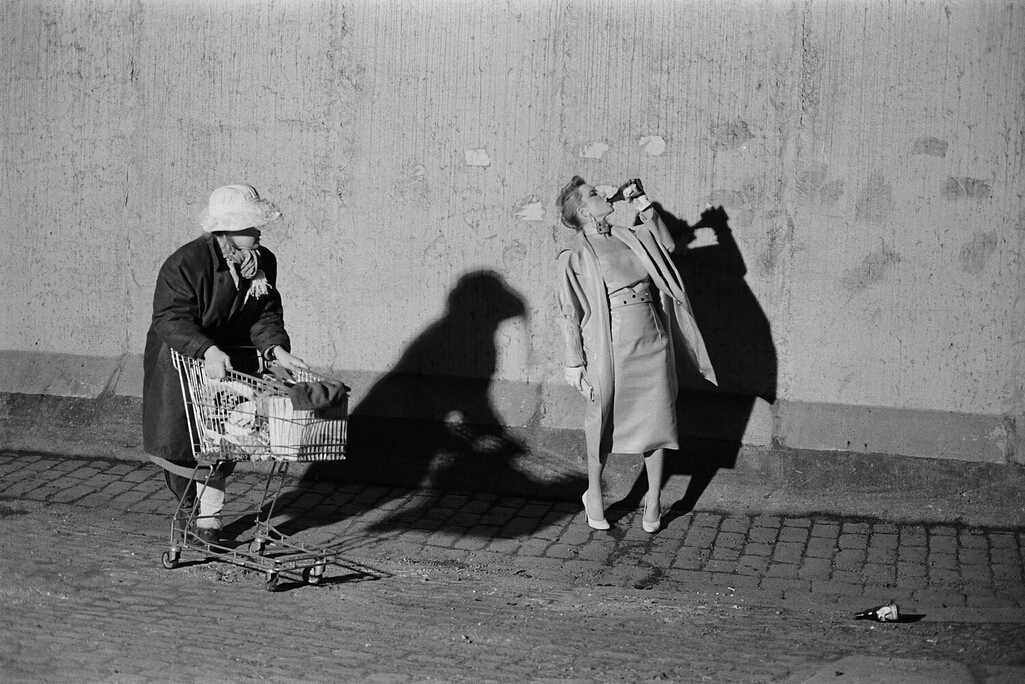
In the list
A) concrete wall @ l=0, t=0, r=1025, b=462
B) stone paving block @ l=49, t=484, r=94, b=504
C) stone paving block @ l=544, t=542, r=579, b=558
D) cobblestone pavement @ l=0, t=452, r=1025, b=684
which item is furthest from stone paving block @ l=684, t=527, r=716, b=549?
stone paving block @ l=49, t=484, r=94, b=504

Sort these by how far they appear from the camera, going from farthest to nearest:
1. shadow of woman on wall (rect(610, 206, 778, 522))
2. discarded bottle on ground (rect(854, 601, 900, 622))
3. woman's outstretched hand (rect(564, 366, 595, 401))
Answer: shadow of woman on wall (rect(610, 206, 778, 522)) → woman's outstretched hand (rect(564, 366, 595, 401)) → discarded bottle on ground (rect(854, 601, 900, 622))

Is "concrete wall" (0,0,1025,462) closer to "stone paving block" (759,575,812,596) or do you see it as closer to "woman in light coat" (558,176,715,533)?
"woman in light coat" (558,176,715,533)

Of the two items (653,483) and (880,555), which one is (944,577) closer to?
(880,555)

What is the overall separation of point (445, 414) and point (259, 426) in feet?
8.28

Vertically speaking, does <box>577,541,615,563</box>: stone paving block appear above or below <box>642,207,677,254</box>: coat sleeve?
below

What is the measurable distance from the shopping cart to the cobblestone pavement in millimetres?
131

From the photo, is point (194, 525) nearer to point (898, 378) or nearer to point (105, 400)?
point (105, 400)

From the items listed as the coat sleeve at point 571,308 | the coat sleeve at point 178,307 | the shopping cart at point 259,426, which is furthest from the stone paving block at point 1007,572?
the coat sleeve at point 178,307

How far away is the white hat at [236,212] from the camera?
21.2 feet

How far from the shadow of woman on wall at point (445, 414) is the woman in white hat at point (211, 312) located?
169 cm

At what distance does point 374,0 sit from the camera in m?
8.38

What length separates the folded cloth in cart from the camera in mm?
5938

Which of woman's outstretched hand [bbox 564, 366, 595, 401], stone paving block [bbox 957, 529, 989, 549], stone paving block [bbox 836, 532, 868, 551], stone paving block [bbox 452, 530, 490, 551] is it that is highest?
woman's outstretched hand [bbox 564, 366, 595, 401]

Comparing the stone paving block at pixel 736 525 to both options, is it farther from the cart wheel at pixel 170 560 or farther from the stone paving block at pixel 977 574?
the cart wheel at pixel 170 560
